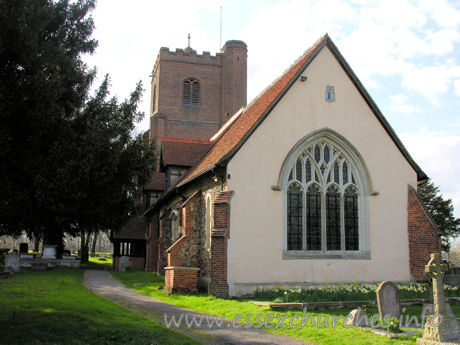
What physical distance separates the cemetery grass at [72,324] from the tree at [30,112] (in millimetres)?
2221

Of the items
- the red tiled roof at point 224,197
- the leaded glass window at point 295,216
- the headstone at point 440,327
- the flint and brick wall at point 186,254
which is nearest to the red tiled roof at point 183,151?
the flint and brick wall at point 186,254

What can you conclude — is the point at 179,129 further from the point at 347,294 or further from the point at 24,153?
the point at 24,153

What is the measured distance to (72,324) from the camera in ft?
31.1

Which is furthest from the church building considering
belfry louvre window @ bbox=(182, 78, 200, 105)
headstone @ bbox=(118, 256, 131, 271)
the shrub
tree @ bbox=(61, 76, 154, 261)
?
belfry louvre window @ bbox=(182, 78, 200, 105)

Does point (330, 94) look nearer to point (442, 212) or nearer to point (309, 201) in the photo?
point (309, 201)

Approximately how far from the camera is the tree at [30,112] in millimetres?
8547

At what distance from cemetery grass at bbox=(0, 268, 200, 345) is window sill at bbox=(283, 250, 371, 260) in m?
6.38

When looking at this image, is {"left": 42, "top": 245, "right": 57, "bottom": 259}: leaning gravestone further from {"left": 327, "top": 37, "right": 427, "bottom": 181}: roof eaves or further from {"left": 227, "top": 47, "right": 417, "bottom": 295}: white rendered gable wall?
{"left": 327, "top": 37, "right": 427, "bottom": 181}: roof eaves

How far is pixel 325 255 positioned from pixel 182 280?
207 inches

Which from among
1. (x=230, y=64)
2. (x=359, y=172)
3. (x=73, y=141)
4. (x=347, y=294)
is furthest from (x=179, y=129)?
(x=73, y=141)

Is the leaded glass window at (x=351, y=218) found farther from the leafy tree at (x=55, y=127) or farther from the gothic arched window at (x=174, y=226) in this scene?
the leafy tree at (x=55, y=127)

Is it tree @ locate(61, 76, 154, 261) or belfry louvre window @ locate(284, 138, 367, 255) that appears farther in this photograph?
belfry louvre window @ locate(284, 138, 367, 255)

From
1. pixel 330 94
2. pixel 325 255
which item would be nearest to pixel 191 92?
pixel 330 94

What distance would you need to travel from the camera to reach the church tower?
140ft
